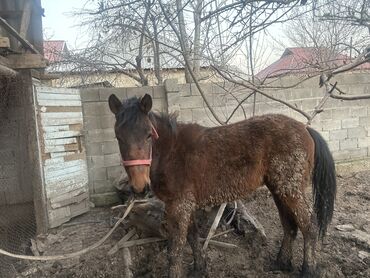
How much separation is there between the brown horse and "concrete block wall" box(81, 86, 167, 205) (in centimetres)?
252

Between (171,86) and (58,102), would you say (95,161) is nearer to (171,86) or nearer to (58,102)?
(58,102)

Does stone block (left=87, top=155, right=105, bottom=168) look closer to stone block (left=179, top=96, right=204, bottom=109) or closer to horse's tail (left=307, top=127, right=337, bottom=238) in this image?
stone block (left=179, top=96, right=204, bottom=109)

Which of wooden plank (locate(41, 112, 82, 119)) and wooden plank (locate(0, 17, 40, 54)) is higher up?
wooden plank (locate(0, 17, 40, 54))

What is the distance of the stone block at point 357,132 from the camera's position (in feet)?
22.0

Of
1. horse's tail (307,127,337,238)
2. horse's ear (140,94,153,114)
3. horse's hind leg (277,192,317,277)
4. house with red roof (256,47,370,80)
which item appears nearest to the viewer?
horse's ear (140,94,153,114)

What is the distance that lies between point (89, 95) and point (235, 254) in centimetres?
350

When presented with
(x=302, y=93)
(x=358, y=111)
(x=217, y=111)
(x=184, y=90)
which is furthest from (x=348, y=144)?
(x=184, y=90)

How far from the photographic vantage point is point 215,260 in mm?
3666

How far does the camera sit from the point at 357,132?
6.73m

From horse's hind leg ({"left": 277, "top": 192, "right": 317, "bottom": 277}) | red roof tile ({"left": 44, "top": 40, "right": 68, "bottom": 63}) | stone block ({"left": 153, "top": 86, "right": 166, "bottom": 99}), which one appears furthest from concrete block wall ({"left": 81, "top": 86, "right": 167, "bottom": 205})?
red roof tile ({"left": 44, "top": 40, "right": 68, "bottom": 63})

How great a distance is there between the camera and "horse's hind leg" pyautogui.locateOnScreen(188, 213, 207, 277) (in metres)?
3.39

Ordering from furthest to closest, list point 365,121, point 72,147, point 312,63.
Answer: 1. point 365,121
2. point 72,147
3. point 312,63

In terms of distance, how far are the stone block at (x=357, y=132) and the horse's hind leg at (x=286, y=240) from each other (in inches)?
158

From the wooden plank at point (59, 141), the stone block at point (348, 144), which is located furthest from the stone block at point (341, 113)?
the wooden plank at point (59, 141)
